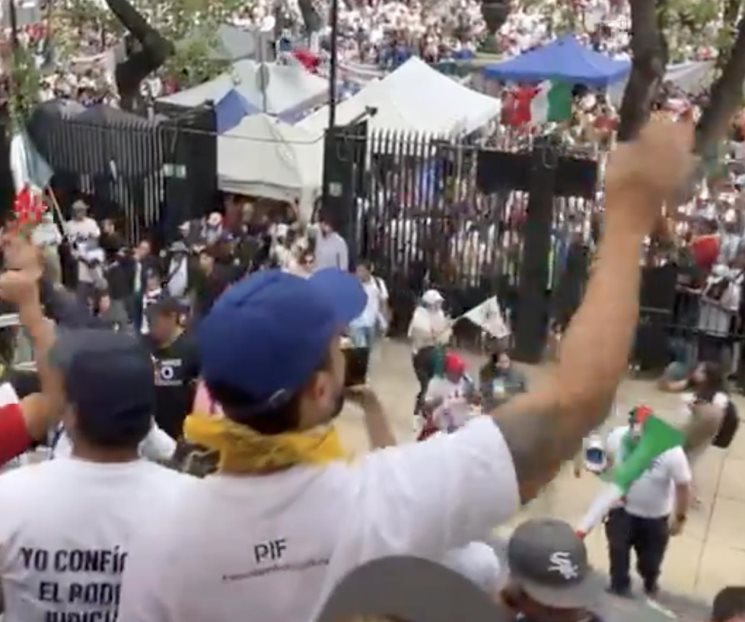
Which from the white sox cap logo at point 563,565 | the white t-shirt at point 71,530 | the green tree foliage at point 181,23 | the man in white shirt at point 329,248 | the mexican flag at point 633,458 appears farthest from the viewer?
the green tree foliage at point 181,23

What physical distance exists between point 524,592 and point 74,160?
14404mm

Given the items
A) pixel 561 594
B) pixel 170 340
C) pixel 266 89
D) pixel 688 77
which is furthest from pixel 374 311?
pixel 688 77

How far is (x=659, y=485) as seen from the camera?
7.10 metres

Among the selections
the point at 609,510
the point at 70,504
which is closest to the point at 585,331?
the point at 70,504

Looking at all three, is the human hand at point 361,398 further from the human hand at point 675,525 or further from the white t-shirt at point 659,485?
the human hand at point 675,525

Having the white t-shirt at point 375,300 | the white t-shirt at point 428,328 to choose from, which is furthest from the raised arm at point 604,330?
the white t-shirt at point 428,328

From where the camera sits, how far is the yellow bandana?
1.82m

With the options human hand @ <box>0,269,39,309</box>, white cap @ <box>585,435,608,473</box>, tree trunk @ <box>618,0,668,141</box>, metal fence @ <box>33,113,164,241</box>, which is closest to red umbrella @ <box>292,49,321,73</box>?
metal fence @ <box>33,113,164,241</box>

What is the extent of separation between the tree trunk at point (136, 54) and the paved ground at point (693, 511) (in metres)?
8.39

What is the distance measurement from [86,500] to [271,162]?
13437 mm

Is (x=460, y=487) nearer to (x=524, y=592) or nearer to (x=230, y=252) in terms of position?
(x=524, y=592)

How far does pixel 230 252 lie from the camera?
13.3 metres

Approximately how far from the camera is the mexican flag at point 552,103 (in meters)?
21.8

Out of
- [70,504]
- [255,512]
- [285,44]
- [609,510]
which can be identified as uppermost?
[255,512]
